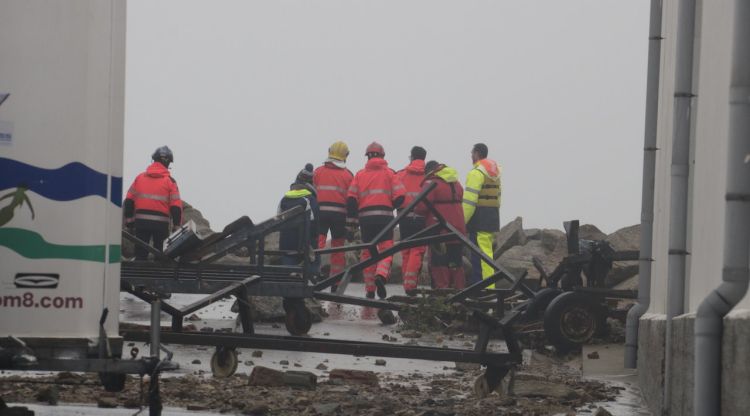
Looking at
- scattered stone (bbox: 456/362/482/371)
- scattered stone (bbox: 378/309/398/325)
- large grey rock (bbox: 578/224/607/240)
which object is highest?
large grey rock (bbox: 578/224/607/240)

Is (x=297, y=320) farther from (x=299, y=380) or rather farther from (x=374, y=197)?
(x=299, y=380)

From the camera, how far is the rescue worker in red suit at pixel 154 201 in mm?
18172

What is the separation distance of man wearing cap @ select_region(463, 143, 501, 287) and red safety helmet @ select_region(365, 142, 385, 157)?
52.6 inches

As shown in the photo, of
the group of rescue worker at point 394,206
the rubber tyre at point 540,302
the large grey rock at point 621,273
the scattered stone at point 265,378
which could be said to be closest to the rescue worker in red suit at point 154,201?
the group of rescue worker at point 394,206

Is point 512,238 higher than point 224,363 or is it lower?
higher

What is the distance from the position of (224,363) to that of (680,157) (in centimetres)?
417

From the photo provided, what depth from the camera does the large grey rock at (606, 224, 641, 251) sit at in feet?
78.1

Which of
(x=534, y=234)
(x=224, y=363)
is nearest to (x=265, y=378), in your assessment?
(x=224, y=363)

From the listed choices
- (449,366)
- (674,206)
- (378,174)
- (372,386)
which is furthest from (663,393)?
(378,174)

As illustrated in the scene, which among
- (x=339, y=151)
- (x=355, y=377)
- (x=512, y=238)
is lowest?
(x=355, y=377)

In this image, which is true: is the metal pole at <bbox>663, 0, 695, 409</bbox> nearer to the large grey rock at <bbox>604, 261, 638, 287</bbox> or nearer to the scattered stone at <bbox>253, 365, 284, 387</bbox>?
the scattered stone at <bbox>253, 365, 284, 387</bbox>

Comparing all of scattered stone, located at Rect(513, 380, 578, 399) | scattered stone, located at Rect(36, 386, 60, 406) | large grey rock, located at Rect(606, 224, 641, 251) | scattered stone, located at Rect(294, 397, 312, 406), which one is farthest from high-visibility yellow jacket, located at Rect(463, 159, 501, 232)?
scattered stone, located at Rect(36, 386, 60, 406)

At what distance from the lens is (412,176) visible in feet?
70.2

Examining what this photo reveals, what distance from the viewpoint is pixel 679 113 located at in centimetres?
823
